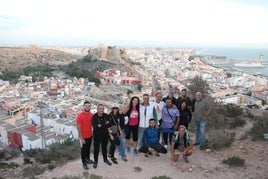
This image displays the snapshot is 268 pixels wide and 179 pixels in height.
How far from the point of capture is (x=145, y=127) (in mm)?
5113

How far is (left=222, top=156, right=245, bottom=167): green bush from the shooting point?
486cm

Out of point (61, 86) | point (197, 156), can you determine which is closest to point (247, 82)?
point (61, 86)

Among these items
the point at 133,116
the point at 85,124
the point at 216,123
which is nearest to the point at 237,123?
the point at 216,123

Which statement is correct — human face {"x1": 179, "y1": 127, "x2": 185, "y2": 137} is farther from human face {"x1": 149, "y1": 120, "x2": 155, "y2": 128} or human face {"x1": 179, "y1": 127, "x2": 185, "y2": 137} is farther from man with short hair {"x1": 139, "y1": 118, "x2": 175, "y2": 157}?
human face {"x1": 149, "y1": 120, "x2": 155, "y2": 128}

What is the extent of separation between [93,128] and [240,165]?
8.79 feet

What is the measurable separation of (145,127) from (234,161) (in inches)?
67.3

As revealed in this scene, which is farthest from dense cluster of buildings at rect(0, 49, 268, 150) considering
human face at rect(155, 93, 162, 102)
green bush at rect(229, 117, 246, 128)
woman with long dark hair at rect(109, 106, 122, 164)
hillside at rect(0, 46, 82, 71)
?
hillside at rect(0, 46, 82, 71)

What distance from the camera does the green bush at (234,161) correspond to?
486 centimetres

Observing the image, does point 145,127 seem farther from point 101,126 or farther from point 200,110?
point 200,110

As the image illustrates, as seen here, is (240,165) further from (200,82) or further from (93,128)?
(200,82)

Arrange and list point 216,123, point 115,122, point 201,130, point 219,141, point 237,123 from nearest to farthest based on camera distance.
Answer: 1. point 115,122
2. point 201,130
3. point 219,141
4. point 216,123
5. point 237,123

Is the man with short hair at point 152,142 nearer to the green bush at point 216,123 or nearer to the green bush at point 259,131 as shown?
the green bush at point 259,131

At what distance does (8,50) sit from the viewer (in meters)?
72.3

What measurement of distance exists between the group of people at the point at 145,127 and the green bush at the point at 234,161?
704mm
